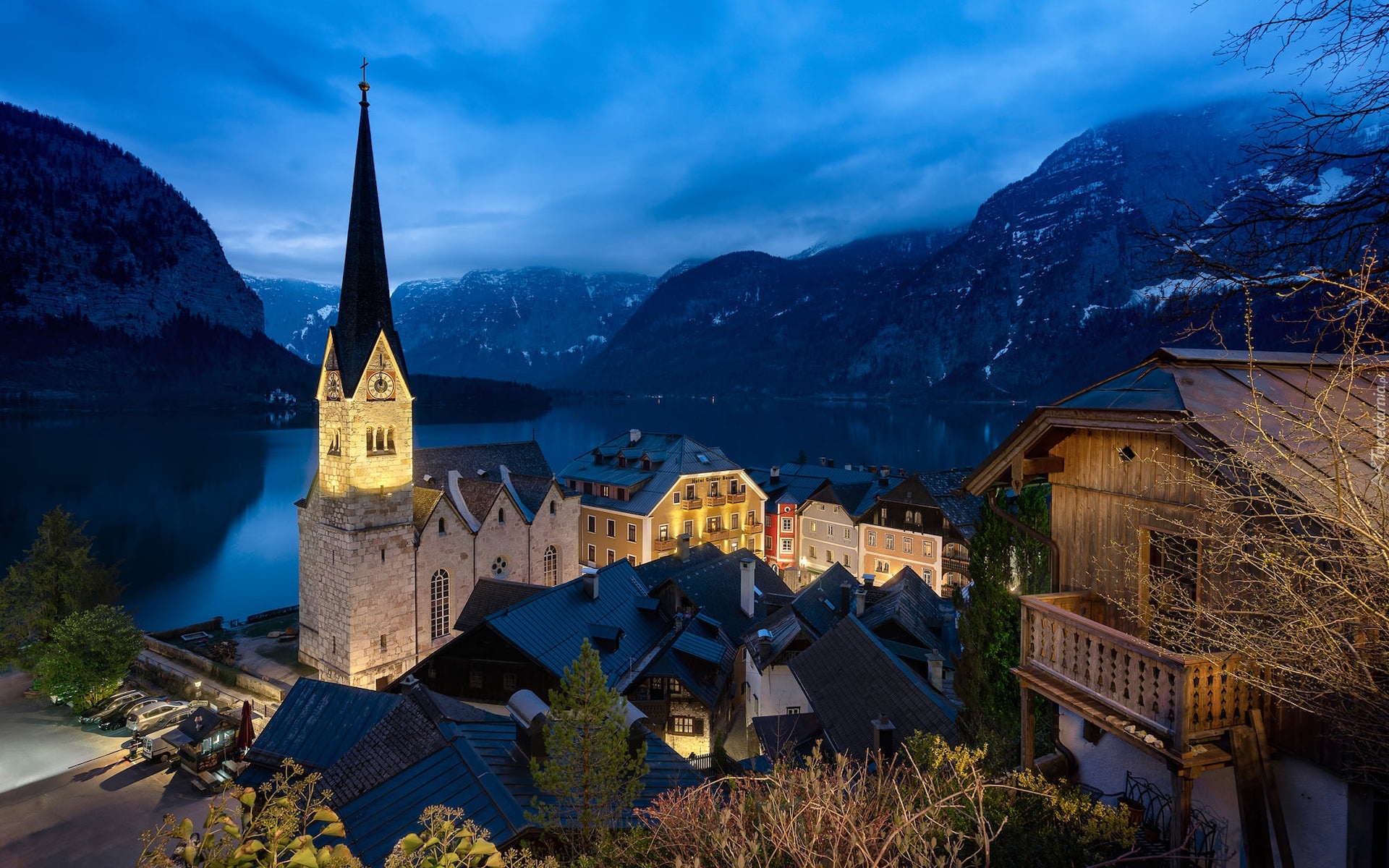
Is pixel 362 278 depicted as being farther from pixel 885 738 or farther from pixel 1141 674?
pixel 1141 674

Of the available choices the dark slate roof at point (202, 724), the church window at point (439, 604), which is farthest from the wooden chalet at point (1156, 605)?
the church window at point (439, 604)

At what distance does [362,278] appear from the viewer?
32.9m

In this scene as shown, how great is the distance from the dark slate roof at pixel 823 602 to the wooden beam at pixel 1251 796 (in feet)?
64.2

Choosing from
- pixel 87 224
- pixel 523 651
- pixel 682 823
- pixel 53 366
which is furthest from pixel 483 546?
pixel 87 224

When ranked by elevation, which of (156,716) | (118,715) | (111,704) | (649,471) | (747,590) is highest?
(649,471)

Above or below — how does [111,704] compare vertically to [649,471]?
below

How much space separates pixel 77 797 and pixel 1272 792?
93.2 ft

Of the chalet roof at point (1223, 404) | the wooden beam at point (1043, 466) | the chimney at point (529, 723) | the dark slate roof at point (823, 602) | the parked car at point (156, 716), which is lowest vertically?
the parked car at point (156, 716)

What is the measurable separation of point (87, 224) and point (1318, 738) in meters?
244

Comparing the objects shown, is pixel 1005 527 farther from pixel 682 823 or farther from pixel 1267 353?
pixel 682 823

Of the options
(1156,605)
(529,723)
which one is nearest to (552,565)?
(529,723)

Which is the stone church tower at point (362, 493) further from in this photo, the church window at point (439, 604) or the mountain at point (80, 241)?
the mountain at point (80, 241)

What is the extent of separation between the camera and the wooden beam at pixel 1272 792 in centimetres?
649

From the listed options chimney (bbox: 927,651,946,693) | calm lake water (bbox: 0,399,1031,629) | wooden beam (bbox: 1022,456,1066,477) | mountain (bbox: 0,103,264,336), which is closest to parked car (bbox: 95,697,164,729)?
calm lake water (bbox: 0,399,1031,629)
